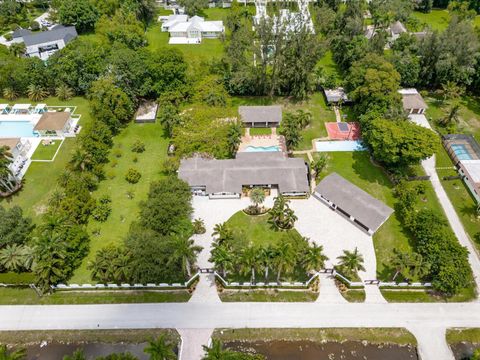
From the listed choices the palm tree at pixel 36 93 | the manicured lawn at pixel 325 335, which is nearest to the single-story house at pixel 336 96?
the manicured lawn at pixel 325 335

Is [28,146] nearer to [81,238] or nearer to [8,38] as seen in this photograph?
[81,238]

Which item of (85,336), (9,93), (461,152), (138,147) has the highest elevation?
(9,93)

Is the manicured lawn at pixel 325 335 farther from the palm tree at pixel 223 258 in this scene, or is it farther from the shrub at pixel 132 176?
the shrub at pixel 132 176

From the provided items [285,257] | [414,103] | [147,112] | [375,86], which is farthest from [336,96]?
[285,257]

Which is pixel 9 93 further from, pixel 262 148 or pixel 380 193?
pixel 380 193

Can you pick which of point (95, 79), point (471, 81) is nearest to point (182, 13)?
point (95, 79)

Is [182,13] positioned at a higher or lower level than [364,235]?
higher
